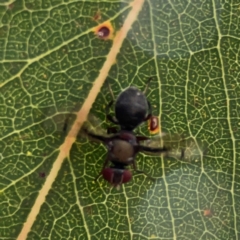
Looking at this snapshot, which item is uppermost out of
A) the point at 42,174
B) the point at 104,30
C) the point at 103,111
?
the point at 104,30

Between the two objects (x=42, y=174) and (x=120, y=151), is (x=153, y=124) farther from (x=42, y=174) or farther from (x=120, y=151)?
(x=42, y=174)

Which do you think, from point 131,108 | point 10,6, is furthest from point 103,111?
point 10,6

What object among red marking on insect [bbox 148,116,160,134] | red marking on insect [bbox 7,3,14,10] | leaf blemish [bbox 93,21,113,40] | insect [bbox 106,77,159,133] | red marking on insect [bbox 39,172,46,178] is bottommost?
red marking on insect [bbox 39,172,46,178]

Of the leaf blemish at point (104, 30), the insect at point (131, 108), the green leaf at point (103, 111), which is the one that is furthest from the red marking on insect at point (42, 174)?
the leaf blemish at point (104, 30)

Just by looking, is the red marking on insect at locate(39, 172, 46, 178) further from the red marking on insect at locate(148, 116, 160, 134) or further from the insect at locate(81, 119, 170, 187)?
the red marking on insect at locate(148, 116, 160, 134)

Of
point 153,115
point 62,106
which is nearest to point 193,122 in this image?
point 153,115

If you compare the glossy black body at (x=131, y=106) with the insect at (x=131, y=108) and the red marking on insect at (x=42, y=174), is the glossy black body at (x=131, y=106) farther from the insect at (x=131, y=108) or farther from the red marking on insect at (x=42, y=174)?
the red marking on insect at (x=42, y=174)

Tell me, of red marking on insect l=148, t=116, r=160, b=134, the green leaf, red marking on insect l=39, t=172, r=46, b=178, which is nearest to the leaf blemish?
the green leaf
